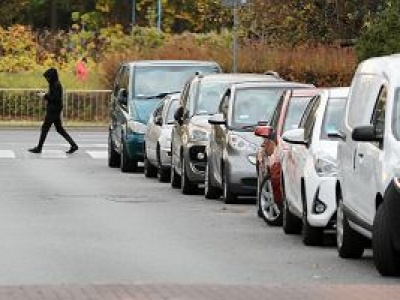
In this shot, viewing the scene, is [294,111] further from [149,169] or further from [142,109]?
[142,109]

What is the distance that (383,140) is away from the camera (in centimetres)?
1463

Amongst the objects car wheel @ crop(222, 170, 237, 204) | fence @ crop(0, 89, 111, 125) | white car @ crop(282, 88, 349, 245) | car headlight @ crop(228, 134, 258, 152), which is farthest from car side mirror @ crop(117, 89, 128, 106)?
fence @ crop(0, 89, 111, 125)

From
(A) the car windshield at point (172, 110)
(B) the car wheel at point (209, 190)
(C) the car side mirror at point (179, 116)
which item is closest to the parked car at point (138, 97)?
(A) the car windshield at point (172, 110)

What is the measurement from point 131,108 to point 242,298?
65.1 ft

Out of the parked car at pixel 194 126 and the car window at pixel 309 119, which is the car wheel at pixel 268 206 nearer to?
the car window at pixel 309 119

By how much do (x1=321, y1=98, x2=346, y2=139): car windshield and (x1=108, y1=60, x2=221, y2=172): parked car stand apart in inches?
516

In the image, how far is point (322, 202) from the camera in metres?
17.2

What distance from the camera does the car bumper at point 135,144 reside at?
31.8m

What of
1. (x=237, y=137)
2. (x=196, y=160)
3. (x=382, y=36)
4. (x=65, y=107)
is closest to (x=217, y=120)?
(x=237, y=137)

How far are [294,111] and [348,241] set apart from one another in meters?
5.33

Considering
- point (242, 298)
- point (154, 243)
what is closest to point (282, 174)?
point (154, 243)

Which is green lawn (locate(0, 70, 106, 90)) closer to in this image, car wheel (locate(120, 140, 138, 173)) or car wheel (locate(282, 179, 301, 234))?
car wheel (locate(120, 140, 138, 173))

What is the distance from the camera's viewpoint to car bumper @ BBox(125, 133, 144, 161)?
31781mm

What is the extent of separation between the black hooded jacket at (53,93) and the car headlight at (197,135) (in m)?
11.7
